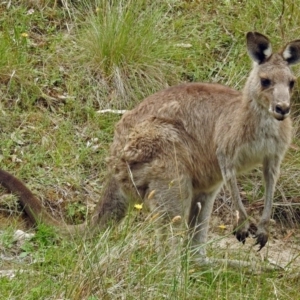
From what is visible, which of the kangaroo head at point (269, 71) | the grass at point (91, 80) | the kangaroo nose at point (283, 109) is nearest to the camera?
the kangaroo nose at point (283, 109)

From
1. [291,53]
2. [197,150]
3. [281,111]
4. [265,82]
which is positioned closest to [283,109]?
[281,111]

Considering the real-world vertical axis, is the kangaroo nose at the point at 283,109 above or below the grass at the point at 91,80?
above

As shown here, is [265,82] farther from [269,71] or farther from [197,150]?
[197,150]

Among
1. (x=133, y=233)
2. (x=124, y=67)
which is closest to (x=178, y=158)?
(x=133, y=233)

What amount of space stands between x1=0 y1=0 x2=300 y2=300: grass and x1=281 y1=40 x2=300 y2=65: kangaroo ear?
1287 mm

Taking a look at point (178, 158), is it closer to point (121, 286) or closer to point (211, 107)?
point (211, 107)

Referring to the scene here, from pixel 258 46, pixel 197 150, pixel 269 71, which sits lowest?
pixel 197 150

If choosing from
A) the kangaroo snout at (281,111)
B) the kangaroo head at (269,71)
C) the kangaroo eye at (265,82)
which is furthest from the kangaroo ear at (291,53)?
the kangaroo snout at (281,111)

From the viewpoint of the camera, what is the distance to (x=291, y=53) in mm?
5703

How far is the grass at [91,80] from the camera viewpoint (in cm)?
562

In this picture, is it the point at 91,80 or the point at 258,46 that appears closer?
the point at 258,46

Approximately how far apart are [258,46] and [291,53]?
22 cm

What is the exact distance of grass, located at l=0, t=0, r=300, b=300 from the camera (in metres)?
5.62

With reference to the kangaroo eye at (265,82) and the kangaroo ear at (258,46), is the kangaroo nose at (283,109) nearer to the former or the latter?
the kangaroo eye at (265,82)
